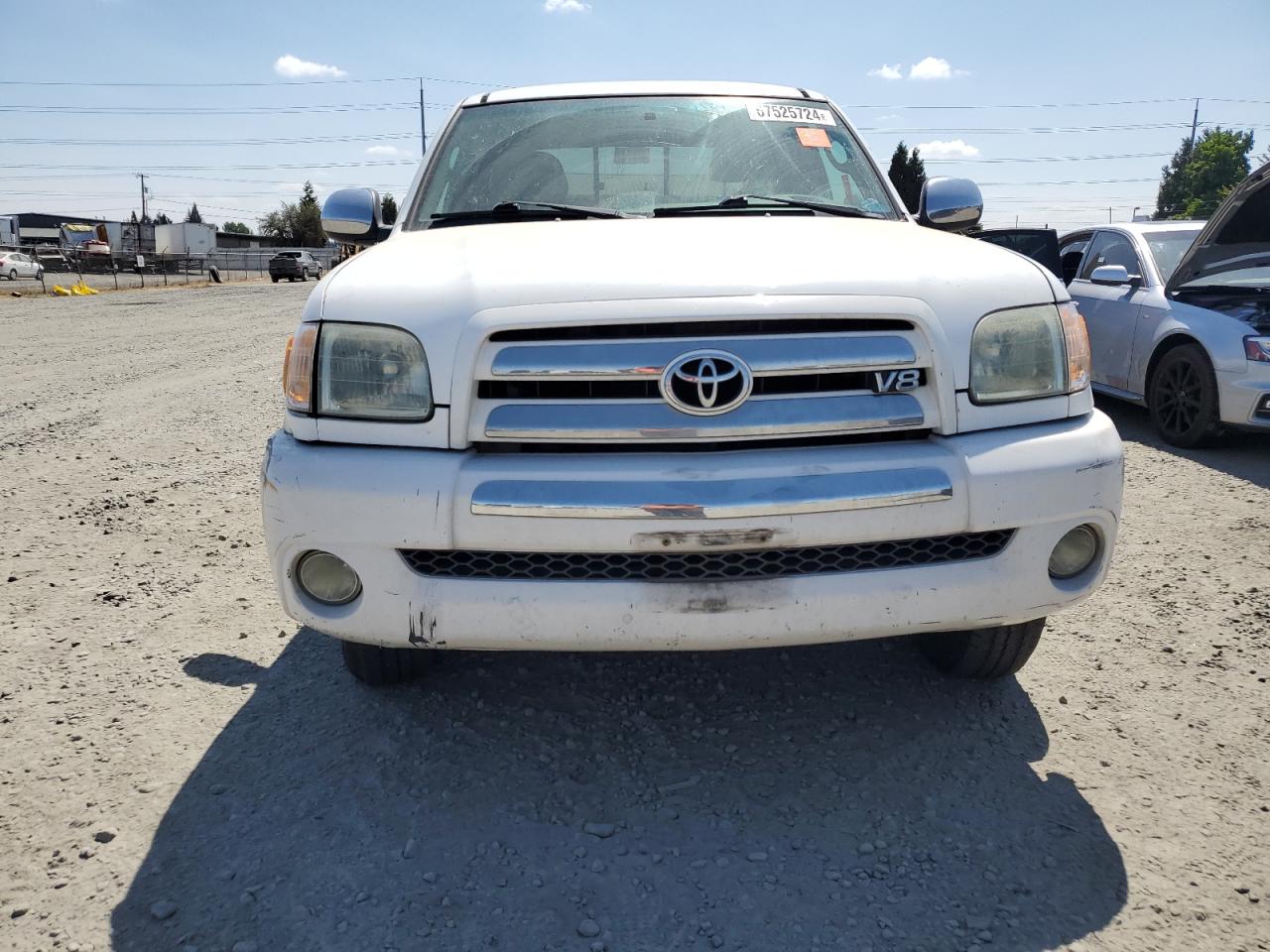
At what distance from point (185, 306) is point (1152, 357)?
810 inches

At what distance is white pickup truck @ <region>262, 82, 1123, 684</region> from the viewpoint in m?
2.15

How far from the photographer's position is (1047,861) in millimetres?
2150

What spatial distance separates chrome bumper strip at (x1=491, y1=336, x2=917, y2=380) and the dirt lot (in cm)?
106

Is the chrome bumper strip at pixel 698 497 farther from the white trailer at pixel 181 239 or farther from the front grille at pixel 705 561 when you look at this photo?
the white trailer at pixel 181 239

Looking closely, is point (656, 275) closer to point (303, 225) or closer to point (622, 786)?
point (622, 786)

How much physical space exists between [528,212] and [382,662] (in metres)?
1.59

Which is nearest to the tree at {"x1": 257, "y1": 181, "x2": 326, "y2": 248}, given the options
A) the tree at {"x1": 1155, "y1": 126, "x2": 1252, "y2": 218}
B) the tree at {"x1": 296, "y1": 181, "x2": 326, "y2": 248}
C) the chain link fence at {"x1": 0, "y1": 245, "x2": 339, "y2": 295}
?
the tree at {"x1": 296, "y1": 181, "x2": 326, "y2": 248}

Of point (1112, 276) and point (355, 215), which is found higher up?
point (355, 215)

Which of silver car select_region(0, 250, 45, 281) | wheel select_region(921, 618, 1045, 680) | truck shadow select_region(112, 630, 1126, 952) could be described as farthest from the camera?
silver car select_region(0, 250, 45, 281)

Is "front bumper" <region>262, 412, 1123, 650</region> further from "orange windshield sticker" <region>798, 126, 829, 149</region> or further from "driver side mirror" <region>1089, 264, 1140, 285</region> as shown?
"driver side mirror" <region>1089, 264, 1140, 285</region>

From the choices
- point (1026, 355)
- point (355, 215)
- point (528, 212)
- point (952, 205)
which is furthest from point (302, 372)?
point (952, 205)

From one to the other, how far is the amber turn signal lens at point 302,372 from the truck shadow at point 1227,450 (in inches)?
203

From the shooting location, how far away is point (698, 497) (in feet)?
6.89

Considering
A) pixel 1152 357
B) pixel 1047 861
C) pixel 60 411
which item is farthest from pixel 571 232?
pixel 60 411
